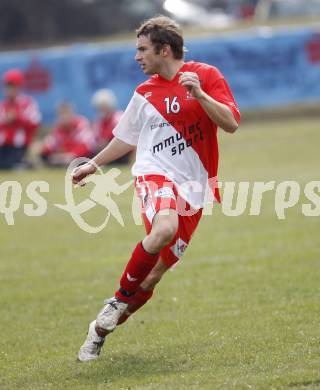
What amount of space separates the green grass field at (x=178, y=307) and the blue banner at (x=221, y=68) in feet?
30.2

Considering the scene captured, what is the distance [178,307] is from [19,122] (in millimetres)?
11935

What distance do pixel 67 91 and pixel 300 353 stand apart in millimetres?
17356

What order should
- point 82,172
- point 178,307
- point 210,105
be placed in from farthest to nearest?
point 178,307, point 82,172, point 210,105

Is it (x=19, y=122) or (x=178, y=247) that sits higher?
(x=178, y=247)

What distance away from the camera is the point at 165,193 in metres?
5.76

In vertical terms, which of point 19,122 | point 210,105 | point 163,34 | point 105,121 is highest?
point 163,34

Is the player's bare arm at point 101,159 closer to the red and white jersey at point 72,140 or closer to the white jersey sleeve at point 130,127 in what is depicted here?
the white jersey sleeve at point 130,127

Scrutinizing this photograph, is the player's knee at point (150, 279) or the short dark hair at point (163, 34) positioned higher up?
the short dark hair at point (163, 34)

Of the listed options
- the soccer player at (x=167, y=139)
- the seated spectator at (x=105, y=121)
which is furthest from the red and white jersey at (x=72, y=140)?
the soccer player at (x=167, y=139)

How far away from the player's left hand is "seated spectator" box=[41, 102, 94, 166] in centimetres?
1292

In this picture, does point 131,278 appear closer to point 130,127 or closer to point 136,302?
point 136,302

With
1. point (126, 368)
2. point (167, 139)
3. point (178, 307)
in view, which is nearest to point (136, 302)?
point (126, 368)

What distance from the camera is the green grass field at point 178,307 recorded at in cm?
531

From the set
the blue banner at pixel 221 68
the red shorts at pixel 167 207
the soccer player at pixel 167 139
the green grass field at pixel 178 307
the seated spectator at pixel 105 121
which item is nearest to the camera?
the green grass field at pixel 178 307
